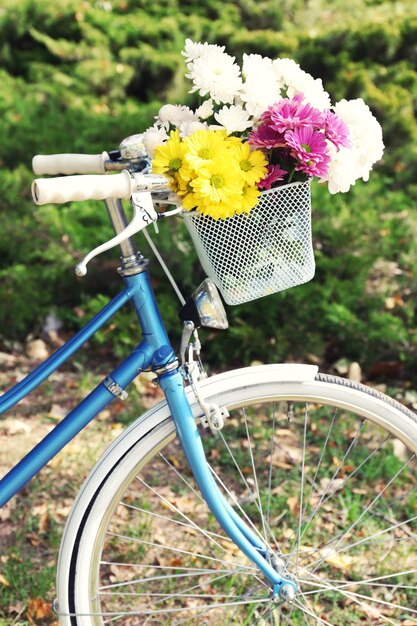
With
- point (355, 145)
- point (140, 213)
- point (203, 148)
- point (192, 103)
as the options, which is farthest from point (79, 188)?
point (192, 103)

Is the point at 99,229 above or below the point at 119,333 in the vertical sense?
above

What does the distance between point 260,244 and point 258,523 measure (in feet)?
4.77

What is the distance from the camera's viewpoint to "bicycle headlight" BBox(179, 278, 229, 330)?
1870 mm

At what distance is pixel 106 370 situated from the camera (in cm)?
374

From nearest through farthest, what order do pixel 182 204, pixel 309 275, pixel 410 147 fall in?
1. pixel 182 204
2. pixel 309 275
3. pixel 410 147

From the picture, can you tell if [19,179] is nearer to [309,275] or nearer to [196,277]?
[196,277]

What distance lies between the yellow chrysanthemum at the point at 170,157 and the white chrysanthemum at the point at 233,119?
0.10 meters

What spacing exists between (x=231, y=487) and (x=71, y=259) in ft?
4.33

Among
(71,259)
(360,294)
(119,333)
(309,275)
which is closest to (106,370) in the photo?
(119,333)

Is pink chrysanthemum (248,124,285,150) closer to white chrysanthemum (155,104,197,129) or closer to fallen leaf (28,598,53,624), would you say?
white chrysanthemum (155,104,197,129)

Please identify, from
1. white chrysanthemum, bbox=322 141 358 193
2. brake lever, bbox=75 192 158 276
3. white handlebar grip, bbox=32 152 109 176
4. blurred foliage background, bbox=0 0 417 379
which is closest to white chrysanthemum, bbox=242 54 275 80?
white chrysanthemum, bbox=322 141 358 193

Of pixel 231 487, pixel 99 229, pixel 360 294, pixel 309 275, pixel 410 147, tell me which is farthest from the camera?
pixel 410 147

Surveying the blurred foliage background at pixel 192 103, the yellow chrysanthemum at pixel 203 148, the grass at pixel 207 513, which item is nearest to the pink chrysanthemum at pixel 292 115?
the yellow chrysanthemum at pixel 203 148

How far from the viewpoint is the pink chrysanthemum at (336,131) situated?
5.80 feet
